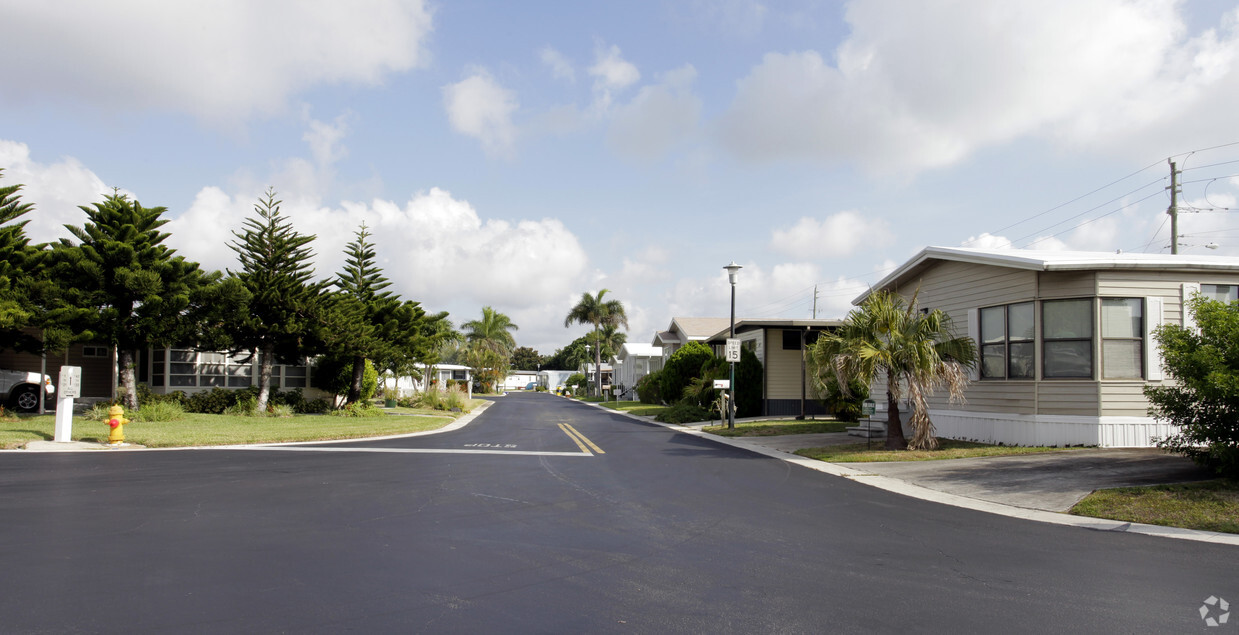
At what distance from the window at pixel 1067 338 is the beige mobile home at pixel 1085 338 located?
0.7 inches

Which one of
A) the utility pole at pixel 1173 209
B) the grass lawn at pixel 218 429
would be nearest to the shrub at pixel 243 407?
the grass lawn at pixel 218 429

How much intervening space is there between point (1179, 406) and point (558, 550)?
956 cm

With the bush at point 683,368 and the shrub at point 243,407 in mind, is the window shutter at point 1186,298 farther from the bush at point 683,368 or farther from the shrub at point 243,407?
the shrub at point 243,407

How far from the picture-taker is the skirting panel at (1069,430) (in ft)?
49.2

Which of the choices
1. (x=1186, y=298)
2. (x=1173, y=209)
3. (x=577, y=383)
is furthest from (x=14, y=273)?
(x=577, y=383)

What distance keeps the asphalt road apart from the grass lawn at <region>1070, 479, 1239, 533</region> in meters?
1.01

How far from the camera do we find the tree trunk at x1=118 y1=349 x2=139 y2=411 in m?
24.3

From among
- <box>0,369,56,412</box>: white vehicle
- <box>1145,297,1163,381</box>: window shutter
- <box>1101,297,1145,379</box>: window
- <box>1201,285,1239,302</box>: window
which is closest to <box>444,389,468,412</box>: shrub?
<box>0,369,56,412</box>: white vehicle

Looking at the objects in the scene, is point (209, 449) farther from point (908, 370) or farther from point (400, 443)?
point (908, 370)

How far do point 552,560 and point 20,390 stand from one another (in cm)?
2624

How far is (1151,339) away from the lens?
15.0 meters

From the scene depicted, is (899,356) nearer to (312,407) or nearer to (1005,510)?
(1005,510)

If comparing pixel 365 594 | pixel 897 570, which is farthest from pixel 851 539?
pixel 365 594

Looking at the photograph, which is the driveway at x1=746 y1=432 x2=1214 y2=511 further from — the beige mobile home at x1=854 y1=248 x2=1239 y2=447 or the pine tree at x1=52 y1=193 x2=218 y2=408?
the pine tree at x1=52 y1=193 x2=218 y2=408
